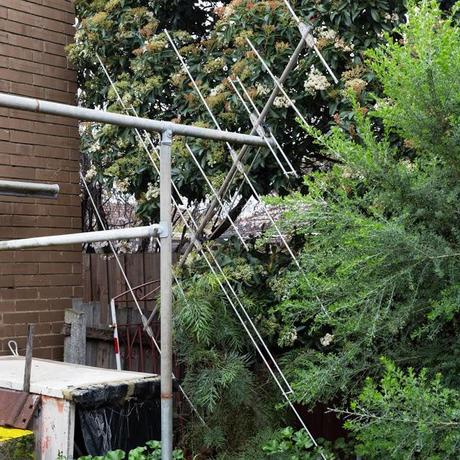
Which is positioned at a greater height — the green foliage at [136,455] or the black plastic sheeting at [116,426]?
the black plastic sheeting at [116,426]

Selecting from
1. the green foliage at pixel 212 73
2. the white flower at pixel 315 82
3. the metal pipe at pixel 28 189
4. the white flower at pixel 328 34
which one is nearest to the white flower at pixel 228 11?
the green foliage at pixel 212 73

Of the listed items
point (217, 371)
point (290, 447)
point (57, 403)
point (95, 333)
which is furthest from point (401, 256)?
point (95, 333)

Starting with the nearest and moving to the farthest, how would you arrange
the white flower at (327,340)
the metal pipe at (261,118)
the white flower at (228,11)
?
the white flower at (327,340) → the metal pipe at (261,118) → the white flower at (228,11)

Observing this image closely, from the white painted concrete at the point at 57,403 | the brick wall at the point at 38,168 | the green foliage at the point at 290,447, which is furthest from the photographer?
the brick wall at the point at 38,168

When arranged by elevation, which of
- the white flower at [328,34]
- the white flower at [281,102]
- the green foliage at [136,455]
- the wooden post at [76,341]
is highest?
the white flower at [328,34]

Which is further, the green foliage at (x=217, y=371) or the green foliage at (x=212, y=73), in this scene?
the green foliage at (x=212, y=73)

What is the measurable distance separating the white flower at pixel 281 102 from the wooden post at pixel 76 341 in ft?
7.64

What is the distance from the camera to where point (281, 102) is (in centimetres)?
471

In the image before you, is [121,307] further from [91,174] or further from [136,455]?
[136,455]

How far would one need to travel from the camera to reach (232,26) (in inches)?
200

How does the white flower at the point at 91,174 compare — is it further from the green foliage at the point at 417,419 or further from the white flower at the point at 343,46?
the green foliage at the point at 417,419

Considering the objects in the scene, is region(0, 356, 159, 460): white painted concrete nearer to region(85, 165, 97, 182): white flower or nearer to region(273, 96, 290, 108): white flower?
region(273, 96, 290, 108): white flower

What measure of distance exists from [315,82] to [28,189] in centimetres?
219

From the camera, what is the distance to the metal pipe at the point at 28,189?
5117 millimetres
